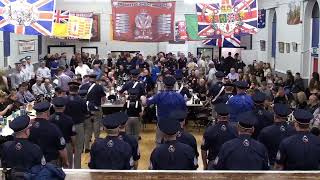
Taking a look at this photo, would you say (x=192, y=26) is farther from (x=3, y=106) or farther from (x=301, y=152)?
(x=301, y=152)

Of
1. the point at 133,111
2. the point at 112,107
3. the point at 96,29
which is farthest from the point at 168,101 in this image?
the point at 96,29

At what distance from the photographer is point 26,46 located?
2383 cm

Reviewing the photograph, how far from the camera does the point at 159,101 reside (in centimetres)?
988

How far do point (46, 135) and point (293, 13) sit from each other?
1504 centimetres

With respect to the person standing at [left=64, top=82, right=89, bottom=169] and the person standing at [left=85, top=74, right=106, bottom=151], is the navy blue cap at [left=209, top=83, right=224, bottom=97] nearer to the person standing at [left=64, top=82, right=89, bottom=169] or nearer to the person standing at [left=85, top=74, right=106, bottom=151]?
the person standing at [left=85, top=74, right=106, bottom=151]

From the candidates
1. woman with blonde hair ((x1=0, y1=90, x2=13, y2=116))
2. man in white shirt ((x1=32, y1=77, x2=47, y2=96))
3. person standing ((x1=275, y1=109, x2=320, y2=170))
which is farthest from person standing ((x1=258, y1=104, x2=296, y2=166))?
man in white shirt ((x1=32, y1=77, x2=47, y2=96))

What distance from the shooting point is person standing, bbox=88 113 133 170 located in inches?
241

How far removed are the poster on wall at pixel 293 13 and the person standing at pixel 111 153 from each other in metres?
14.9

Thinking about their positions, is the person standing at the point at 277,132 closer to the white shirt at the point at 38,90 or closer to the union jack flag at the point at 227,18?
the white shirt at the point at 38,90

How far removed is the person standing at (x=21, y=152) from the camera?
6.05m

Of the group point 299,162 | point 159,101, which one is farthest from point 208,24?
point 299,162

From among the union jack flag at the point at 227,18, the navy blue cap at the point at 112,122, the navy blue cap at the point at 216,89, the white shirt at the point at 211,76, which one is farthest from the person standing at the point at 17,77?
the navy blue cap at the point at 112,122

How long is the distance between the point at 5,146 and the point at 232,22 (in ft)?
39.5

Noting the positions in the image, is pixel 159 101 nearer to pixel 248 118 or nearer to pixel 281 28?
pixel 248 118
